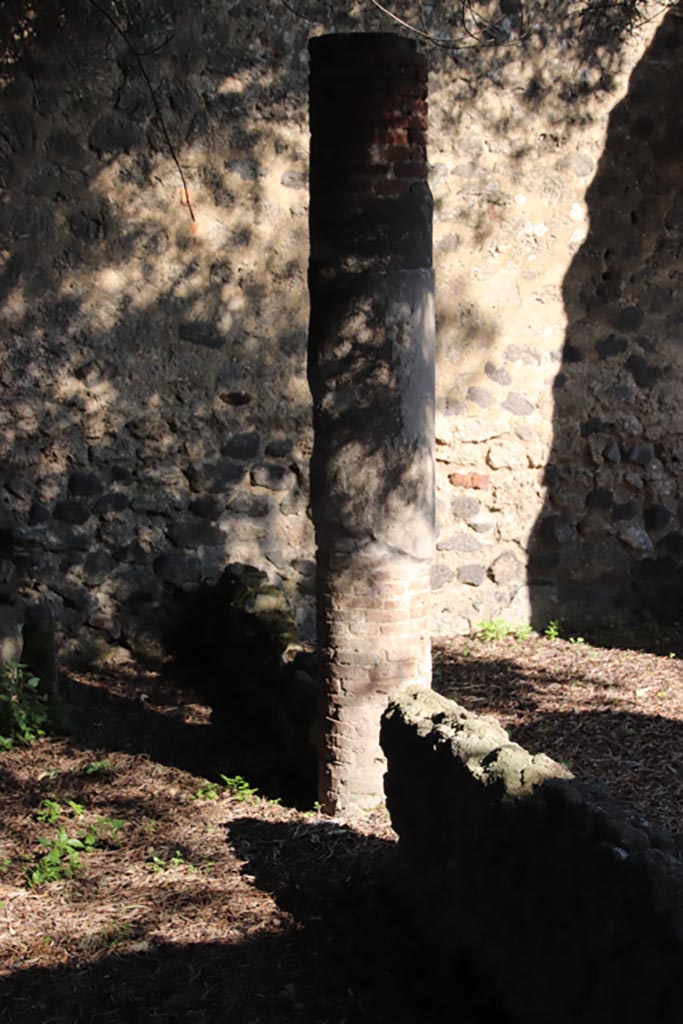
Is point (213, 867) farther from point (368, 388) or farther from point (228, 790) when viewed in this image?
point (368, 388)

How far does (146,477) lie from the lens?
24.0 feet

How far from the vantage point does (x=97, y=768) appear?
19.1 feet

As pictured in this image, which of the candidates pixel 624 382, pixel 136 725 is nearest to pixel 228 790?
pixel 136 725

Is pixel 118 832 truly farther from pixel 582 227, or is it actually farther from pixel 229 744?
pixel 582 227

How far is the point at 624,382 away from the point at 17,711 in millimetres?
4145

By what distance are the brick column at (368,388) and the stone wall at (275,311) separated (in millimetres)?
1997

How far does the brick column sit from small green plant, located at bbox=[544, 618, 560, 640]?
2.79 meters

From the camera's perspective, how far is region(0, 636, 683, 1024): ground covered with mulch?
13.0ft

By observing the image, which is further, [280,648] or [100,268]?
[100,268]

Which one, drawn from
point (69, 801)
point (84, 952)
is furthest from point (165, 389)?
point (84, 952)

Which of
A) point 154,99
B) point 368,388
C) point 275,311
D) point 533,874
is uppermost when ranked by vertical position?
point 154,99

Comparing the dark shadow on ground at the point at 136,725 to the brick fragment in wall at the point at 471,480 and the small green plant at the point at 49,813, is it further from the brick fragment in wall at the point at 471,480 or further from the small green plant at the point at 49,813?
the brick fragment in wall at the point at 471,480

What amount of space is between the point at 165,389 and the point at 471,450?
73.5 inches

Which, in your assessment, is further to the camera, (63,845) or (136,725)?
(136,725)
